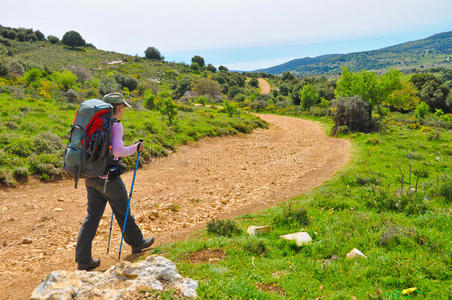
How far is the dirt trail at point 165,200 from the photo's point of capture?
197 inches

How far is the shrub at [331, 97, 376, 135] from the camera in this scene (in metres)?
22.6

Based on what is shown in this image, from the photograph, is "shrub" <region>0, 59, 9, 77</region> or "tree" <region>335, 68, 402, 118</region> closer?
"shrub" <region>0, 59, 9, 77</region>

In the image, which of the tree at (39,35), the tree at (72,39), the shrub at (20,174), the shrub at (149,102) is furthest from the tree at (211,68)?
the shrub at (20,174)

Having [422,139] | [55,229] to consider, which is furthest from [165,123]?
[422,139]

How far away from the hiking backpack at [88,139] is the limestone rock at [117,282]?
1380mm

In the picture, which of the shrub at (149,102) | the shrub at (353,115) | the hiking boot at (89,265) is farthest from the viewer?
the shrub at (149,102)

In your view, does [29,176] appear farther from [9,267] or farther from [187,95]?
[187,95]

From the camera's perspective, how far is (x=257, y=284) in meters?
3.82

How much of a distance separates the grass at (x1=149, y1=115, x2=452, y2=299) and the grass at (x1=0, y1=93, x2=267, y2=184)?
7024 millimetres

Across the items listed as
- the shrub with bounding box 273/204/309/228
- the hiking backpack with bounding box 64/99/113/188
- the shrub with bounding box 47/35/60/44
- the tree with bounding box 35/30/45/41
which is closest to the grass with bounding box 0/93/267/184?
the hiking backpack with bounding box 64/99/113/188

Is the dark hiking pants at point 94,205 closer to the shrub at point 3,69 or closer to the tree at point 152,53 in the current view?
the shrub at point 3,69

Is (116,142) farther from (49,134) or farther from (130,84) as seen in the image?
(130,84)

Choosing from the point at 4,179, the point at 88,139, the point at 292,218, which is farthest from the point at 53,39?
the point at 292,218

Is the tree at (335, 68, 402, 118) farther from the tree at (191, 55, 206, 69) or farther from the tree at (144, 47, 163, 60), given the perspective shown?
the tree at (191, 55, 206, 69)
